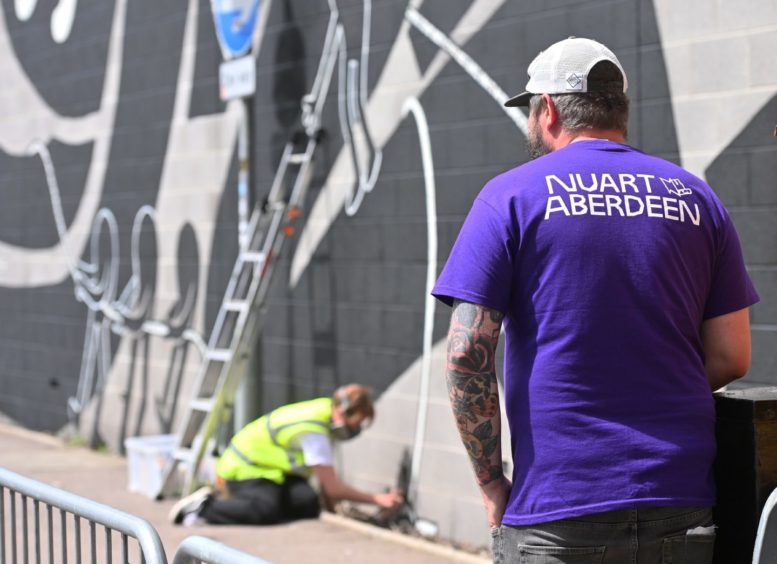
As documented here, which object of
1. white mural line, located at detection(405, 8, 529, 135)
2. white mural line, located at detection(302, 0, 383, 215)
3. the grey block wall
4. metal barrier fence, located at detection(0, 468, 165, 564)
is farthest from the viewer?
white mural line, located at detection(302, 0, 383, 215)

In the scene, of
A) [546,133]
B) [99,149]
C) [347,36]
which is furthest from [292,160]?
[546,133]

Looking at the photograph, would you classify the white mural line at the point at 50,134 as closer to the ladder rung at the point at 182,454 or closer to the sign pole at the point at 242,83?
the sign pole at the point at 242,83

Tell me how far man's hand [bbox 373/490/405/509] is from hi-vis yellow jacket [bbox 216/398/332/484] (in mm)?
536

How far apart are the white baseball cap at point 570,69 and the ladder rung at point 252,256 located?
5.28 meters

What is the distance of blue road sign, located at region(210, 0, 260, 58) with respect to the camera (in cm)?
806

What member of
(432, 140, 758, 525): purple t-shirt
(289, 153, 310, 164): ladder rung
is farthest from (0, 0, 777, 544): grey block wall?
(432, 140, 758, 525): purple t-shirt

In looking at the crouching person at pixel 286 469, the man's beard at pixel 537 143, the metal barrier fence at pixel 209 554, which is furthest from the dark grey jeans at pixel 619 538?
the crouching person at pixel 286 469

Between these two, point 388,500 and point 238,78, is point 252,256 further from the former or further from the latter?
point 388,500

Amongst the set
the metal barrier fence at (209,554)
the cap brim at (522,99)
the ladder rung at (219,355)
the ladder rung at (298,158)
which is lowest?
the metal barrier fence at (209,554)

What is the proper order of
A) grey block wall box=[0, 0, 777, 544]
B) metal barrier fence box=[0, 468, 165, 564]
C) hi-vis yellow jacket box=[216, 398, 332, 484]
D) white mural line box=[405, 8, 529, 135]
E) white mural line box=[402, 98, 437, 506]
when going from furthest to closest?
hi-vis yellow jacket box=[216, 398, 332, 484] < white mural line box=[402, 98, 437, 506] < white mural line box=[405, 8, 529, 135] < grey block wall box=[0, 0, 777, 544] < metal barrier fence box=[0, 468, 165, 564]

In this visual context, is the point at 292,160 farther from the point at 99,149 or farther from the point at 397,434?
the point at 99,149

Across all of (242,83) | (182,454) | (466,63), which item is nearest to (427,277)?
(466,63)

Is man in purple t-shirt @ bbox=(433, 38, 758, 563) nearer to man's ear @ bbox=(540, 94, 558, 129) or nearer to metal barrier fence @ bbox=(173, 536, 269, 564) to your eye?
man's ear @ bbox=(540, 94, 558, 129)

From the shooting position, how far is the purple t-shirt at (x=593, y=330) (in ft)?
8.79
